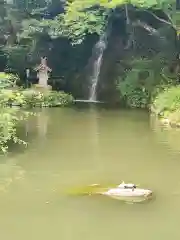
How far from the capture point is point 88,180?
332 inches

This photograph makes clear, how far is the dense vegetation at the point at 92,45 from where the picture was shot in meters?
20.7

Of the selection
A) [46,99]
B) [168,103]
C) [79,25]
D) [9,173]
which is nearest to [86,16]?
[79,25]

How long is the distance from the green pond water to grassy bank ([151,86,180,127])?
2.92ft

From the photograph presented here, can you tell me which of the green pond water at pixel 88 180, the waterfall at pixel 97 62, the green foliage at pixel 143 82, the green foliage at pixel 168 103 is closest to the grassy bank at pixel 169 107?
the green foliage at pixel 168 103

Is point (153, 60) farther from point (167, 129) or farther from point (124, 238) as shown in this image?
point (124, 238)

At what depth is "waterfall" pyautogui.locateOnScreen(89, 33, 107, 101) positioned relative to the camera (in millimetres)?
23906

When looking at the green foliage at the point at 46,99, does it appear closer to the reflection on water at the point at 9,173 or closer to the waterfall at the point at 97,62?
the waterfall at the point at 97,62

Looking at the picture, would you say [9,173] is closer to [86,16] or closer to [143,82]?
[86,16]

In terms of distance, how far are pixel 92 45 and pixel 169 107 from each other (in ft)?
28.7

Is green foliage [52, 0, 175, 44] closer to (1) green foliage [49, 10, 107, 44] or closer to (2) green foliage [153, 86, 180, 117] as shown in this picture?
(1) green foliage [49, 10, 107, 44]

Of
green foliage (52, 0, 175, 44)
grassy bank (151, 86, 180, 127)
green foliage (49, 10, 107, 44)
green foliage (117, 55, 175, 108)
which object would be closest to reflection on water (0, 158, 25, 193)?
grassy bank (151, 86, 180, 127)

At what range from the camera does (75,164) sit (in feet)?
31.4

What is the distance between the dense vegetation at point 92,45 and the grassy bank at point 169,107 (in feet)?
0.46

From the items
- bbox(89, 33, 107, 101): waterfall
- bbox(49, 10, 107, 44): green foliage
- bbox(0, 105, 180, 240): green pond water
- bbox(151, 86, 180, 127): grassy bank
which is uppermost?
bbox(49, 10, 107, 44): green foliage
